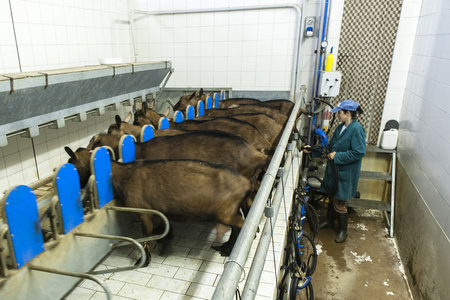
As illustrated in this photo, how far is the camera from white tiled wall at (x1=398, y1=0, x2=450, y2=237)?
338cm

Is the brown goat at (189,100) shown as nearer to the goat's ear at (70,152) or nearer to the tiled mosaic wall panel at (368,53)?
the tiled mosaic wall panel at (368,53)

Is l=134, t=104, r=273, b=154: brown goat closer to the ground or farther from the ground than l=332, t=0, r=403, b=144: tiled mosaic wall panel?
closer to the ground

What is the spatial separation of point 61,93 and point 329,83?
4.00 meters

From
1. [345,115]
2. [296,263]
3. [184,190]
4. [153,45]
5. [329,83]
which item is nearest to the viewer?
[184,190]

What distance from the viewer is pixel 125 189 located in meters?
2.67

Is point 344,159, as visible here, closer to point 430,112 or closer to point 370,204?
point 430,112

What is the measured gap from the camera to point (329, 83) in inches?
206

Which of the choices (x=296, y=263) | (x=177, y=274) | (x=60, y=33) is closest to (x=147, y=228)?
(x=177, y=274)

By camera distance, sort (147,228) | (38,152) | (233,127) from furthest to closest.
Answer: (38,152) → (233,127) → (147,228)

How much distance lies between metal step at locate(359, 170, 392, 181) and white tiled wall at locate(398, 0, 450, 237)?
384 mm

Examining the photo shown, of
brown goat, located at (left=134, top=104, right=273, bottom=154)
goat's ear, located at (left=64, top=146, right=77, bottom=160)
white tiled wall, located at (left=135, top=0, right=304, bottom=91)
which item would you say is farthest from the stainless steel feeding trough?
white tiled wall, located at (left=135, top=0, right=304, bottom=91)

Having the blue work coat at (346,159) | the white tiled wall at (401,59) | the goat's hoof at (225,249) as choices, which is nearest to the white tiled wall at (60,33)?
the goat's hoof at (225,249)

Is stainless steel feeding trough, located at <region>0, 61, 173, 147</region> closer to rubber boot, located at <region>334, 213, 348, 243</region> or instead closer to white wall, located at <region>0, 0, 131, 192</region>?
white wall, located at <region>0, 0, 131, 192</region>

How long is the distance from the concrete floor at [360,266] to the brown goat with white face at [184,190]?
2013 millimetres
